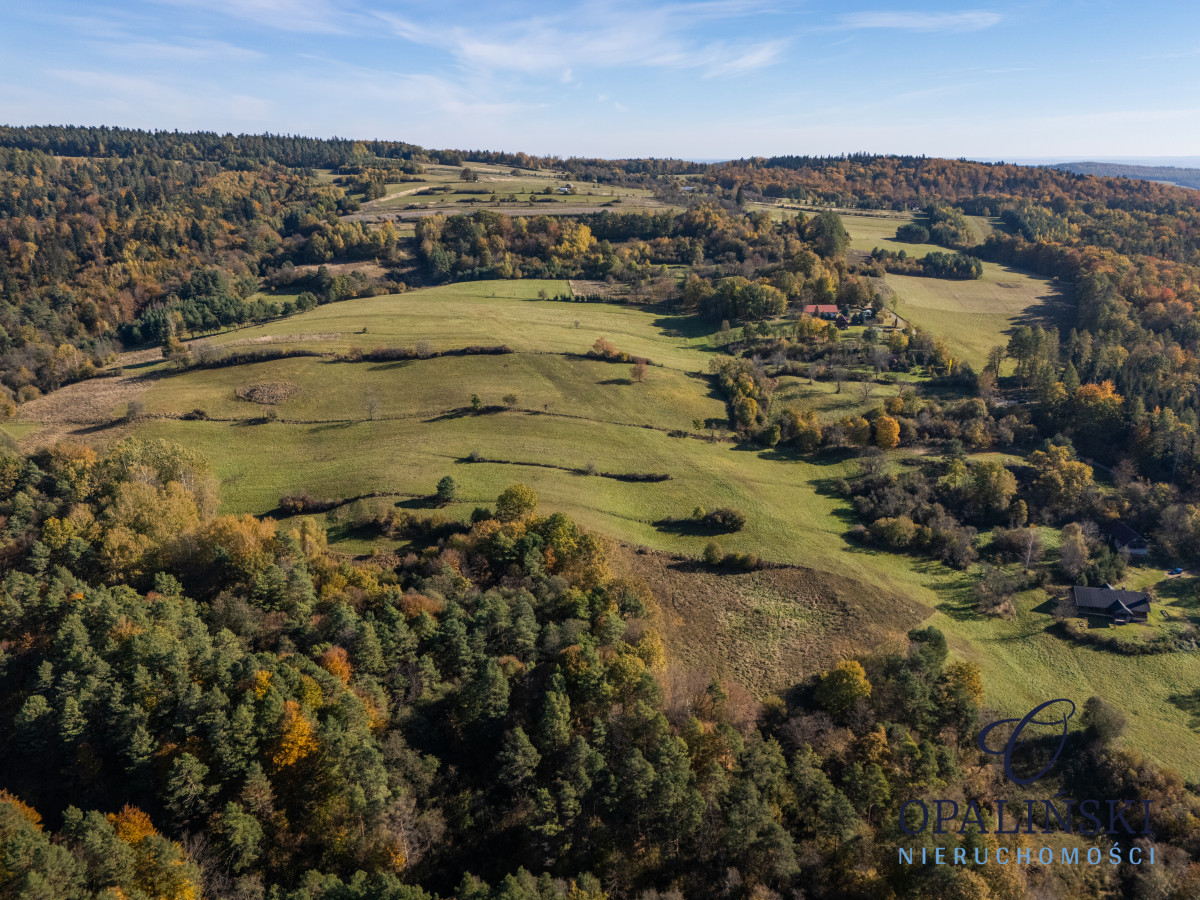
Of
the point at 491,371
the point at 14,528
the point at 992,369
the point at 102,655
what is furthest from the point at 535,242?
the point at 102,655

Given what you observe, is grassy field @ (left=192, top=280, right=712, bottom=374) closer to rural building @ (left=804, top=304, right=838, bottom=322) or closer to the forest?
the forest

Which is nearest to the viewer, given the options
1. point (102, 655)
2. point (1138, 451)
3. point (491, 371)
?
point (102, 655)

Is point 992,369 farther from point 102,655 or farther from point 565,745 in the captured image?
point 102,655

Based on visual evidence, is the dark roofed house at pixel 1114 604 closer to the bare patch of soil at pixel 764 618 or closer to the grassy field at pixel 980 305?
the bare patch of soil at pixel 764 618

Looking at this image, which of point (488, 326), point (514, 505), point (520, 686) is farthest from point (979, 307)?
point (520, 686)

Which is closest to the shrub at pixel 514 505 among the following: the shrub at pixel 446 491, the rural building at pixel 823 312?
the shrub at pixel 446 491

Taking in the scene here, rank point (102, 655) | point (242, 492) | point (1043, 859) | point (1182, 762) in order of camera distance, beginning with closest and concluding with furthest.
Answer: point (1043, 859)
point (102, 655)
point (1182, 762)
point (242, 492)

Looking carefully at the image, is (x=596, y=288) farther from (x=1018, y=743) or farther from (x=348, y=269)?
(x=1018, y=743)

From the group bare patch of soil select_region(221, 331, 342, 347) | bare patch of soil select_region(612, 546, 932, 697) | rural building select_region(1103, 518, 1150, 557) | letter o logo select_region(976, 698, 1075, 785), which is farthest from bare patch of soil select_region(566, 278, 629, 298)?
letter o logo select_region(976, 698, 1075, 785)
